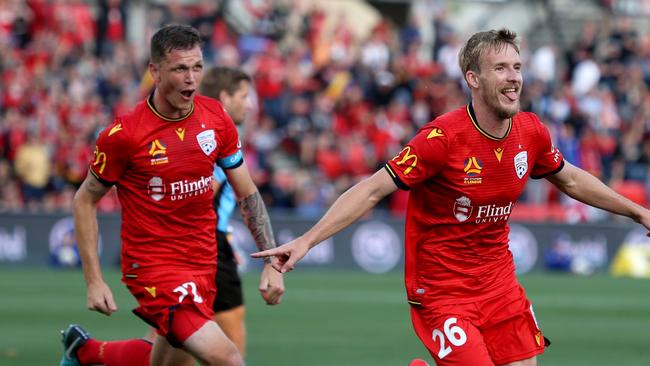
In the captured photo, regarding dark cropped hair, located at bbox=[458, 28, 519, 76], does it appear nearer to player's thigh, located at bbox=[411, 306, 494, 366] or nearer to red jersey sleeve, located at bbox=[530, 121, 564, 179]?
red jersey sleeve, located at bbox=[530, 121, 564, 179]

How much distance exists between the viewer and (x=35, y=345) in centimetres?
1138

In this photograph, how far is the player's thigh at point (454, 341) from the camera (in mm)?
6363

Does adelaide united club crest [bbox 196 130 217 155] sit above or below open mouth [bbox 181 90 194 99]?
below

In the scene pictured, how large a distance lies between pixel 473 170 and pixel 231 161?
5.57 ft

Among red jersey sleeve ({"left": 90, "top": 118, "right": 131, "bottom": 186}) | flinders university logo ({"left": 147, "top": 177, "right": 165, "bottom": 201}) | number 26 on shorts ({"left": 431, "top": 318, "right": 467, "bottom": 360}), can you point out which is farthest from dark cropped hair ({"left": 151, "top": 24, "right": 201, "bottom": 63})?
number 26 on shorts ({"left": 431, "top": 318, "right": 467, "bottom": 360})

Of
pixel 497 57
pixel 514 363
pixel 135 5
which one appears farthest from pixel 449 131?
pixel 135 5

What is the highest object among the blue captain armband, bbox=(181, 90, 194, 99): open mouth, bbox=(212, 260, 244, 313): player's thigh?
bbox=(181, 90, 194, 99): open mouth

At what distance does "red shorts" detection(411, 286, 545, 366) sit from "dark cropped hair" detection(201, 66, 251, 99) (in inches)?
110

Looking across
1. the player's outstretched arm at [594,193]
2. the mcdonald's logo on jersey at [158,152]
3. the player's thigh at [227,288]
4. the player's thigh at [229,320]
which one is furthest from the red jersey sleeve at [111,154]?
the player's outstretched arm at [594,193]

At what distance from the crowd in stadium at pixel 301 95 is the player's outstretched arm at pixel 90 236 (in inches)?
533

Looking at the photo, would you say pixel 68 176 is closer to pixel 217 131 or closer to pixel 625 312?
pixel 625 312

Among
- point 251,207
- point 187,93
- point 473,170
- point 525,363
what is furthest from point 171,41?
point 525,363

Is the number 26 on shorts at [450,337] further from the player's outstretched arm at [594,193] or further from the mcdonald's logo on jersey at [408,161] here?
the player's outstretched arm at [594,193]

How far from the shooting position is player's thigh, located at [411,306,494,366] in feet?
20.9
